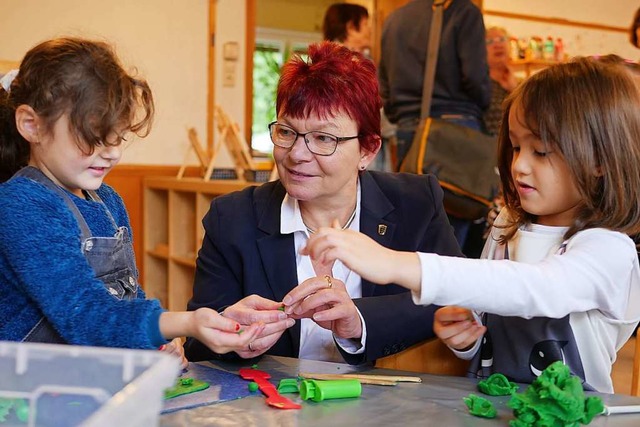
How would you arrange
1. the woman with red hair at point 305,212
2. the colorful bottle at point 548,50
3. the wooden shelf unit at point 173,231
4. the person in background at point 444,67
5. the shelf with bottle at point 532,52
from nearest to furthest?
the woman with red hair at point 305,212 → the person in background at point 444,67 → the wooden shelf unit at point 173,231 → the shelf with bottle at point 532,52 → the colorful bottle at point 548,50

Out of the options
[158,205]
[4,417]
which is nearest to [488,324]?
[4,417]

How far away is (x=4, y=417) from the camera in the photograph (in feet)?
2.77

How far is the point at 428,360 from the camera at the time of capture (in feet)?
4.95

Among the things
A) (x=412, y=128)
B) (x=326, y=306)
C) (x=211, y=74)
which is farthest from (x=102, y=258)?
(x=211, y=74)

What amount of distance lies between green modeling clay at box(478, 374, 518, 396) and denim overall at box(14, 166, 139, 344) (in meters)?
0.60

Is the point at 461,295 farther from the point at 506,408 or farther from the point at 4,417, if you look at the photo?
the point at 4,417

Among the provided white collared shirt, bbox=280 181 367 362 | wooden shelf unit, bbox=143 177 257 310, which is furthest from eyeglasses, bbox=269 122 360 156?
wooden shelf unit, bbox=143 177 257 310

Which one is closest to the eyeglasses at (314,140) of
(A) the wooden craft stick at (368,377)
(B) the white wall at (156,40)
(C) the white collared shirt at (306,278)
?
(C) the white collared shirt at (306,278)

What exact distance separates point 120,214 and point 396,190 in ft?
2.05

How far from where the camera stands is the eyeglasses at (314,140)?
1688 mm

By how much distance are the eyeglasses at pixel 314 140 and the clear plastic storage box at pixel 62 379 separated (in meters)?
0.93

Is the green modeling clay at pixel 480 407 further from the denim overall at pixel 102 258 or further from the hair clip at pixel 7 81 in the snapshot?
the hair clip at pixel 7 81

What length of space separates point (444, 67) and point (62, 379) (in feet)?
9.02

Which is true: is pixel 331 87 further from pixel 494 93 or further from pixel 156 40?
pixel 156 40
